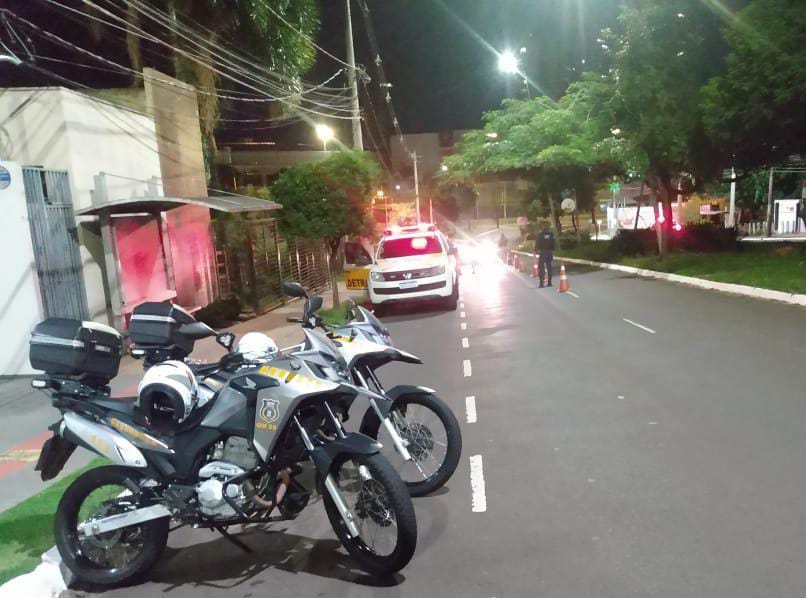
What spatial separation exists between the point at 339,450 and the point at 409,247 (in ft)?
46.0

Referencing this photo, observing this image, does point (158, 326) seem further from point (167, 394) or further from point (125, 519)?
point (125, 519)

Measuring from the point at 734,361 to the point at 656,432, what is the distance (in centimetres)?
345

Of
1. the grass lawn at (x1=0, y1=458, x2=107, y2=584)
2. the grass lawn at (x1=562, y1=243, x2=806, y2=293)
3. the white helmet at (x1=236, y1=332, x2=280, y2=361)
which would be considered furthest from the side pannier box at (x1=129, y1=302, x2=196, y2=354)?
the grass lawn at (x1=562, y1=243, x2=806, y2=293)

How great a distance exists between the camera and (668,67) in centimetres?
2181

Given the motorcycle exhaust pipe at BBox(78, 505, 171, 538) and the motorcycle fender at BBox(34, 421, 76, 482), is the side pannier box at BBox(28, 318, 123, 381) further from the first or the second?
the motorcycle exhaust pipe at BBox(78, 505, 171, 538)

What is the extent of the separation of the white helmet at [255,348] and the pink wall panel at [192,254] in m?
12.6

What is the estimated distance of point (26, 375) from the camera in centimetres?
1083

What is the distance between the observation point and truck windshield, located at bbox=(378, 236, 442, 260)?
17781 mm

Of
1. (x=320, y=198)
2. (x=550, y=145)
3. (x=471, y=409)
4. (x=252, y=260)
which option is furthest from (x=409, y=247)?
(x=550, y=145)

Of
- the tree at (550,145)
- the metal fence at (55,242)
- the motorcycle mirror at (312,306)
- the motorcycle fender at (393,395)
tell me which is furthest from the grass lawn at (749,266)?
the metal fence at (55,242)

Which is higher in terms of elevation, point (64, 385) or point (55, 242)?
point (55, 242)

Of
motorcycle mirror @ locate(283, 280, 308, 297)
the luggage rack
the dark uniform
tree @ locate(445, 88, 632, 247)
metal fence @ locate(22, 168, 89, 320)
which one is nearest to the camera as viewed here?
the luggage rack

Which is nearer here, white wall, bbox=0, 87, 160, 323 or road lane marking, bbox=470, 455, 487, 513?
road lane marking, bbox=470, 455, 487, 513

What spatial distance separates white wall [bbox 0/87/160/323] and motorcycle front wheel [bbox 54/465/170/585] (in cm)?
883
